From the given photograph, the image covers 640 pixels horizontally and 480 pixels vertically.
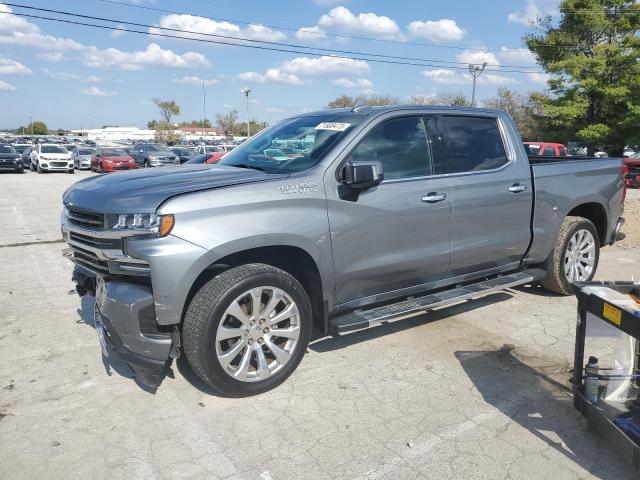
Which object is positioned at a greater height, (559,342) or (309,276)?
(309,276)

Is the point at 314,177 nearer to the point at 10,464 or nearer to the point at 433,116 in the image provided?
the point at 433,116

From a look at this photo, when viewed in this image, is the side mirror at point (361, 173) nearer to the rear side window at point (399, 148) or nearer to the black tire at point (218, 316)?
the rear side window at point (399, 148)

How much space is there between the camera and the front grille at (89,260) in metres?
3.43

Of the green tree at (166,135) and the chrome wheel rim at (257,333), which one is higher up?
the green tree at (166,135)

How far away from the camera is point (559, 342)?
15.0 feet

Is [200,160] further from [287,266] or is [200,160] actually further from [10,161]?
[10,161]

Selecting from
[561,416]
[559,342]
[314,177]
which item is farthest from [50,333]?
[559,342]

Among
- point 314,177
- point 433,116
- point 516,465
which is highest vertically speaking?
point 433,116

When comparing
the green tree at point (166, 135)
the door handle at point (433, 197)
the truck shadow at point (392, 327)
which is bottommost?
the truck shadow at point (392, 327)

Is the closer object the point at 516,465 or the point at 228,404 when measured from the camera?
the point at 516,465

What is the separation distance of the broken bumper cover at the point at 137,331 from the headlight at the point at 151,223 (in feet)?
1.17

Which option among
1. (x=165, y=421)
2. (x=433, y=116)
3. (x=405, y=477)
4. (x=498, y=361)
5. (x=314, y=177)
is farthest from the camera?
(x=433, y=116)

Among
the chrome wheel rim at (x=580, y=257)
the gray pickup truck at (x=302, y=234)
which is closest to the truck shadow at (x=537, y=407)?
the gray pickup truck at (x=302, y=234)

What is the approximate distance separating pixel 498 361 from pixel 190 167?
2.88 meters
